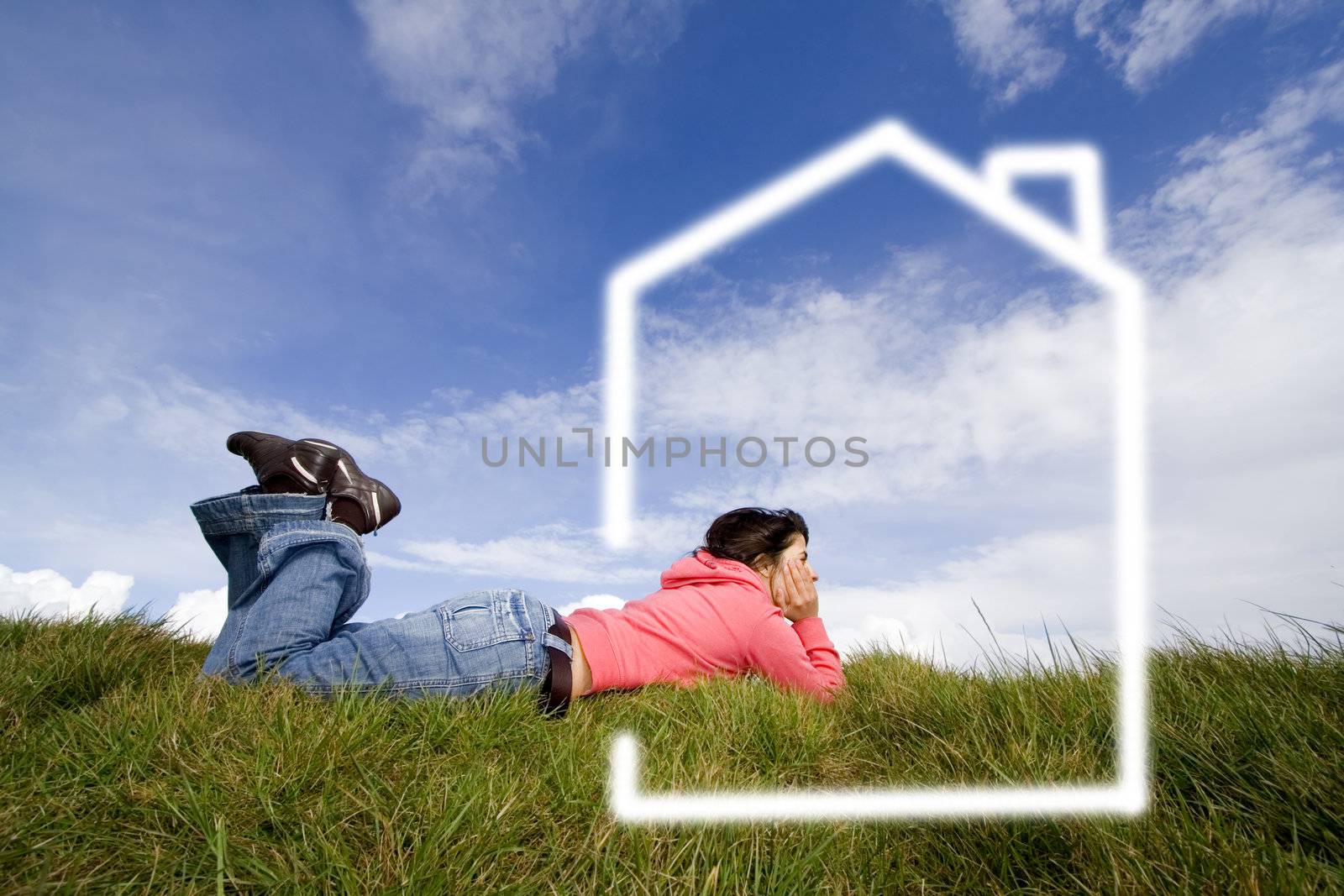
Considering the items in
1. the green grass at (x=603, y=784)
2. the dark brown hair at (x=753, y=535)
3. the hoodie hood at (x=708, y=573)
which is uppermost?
the dark brown hair at (x=753, y=535)

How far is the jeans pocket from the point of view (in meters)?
3.37

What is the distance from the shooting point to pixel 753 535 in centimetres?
469

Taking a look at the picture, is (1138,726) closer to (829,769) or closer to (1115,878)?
(1115,878)

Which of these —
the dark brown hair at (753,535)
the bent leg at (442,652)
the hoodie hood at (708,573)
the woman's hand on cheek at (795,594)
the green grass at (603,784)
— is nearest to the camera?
the green grass at (603,784)

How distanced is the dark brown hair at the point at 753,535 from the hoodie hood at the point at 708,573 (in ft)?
0.42

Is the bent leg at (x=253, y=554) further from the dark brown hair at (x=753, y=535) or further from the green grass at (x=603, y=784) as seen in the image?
the dark brown hair at (x=753, y=535)

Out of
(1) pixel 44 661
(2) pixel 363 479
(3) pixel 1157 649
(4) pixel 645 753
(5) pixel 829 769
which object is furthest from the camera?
(2) pixel 363 479

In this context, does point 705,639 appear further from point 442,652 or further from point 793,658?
point 442,652

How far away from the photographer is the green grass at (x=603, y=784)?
185 centimetres

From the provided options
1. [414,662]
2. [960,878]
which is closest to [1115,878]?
[960,878]

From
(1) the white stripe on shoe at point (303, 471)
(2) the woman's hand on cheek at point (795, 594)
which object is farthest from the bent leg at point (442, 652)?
(2) the woman's hand on cheek at point (795, 594)

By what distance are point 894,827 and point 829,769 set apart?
52cm

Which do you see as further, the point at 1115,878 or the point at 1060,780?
the point at 1060,780

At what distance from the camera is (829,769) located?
9.43 feet
